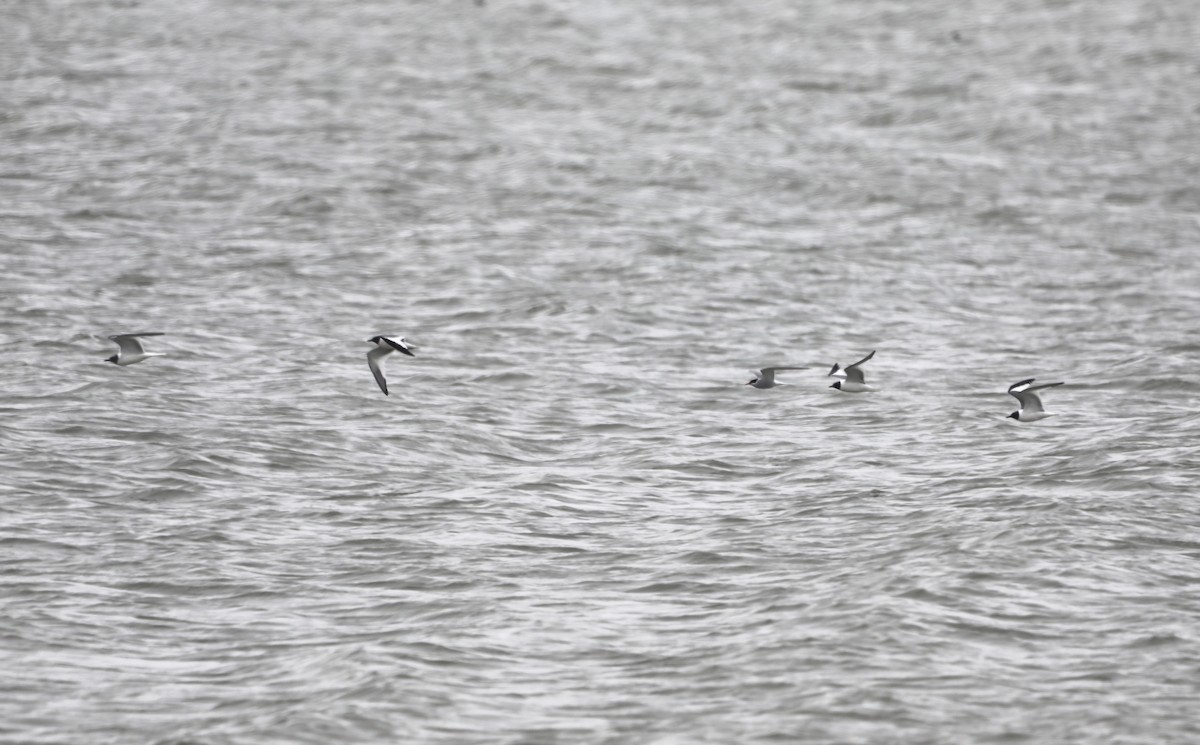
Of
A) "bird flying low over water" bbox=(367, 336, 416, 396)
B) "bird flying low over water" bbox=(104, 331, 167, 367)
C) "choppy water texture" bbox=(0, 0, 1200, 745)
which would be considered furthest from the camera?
"bird flying low over water" bbox=(104, 331, 167, 367)

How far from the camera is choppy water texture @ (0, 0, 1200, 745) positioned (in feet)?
52.2

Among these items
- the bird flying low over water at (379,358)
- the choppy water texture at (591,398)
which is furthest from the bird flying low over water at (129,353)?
the bird flying low over water at (379,358)

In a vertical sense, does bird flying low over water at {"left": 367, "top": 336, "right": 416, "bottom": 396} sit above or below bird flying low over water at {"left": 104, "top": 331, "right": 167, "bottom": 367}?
above

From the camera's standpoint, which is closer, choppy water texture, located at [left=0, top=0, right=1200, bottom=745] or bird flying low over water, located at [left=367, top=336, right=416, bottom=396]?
choppy water texture, located at [left=0, top=0, right=1200, bottom=745]

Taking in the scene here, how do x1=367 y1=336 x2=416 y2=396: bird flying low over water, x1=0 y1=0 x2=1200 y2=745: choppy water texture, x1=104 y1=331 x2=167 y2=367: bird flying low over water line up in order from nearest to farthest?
1. x1=0 y1=0 x2=1200 y2=745: choppy water texture
2. x1=367 y1=336 x2=416 y2=396: bird flying low over water
3. x1=104 y1=331 x2=167 y2=367: bird flying low over water

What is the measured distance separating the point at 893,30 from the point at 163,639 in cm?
4465

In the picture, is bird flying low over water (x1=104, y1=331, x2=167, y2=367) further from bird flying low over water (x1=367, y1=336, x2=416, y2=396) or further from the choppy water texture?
bird flying low over water (x1=367, y1=336, x2=416, y2=396)

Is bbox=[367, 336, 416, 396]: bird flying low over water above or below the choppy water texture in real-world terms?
above

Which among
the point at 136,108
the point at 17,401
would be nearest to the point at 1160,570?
the point at 17,401

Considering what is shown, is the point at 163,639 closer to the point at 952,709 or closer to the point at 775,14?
the point at 952,709

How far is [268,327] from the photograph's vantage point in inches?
1141

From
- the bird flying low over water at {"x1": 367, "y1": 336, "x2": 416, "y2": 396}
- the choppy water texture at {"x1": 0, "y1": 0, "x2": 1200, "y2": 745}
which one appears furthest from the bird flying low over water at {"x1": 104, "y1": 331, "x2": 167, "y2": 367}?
the bird flying low over water at {"x1": 367, "y1": 336, "x2": 416, "y2": 396}

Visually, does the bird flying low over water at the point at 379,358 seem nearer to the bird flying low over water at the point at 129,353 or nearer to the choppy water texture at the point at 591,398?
the choppy water texture at the point at 591,398

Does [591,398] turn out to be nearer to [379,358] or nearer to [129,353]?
[379,358]
